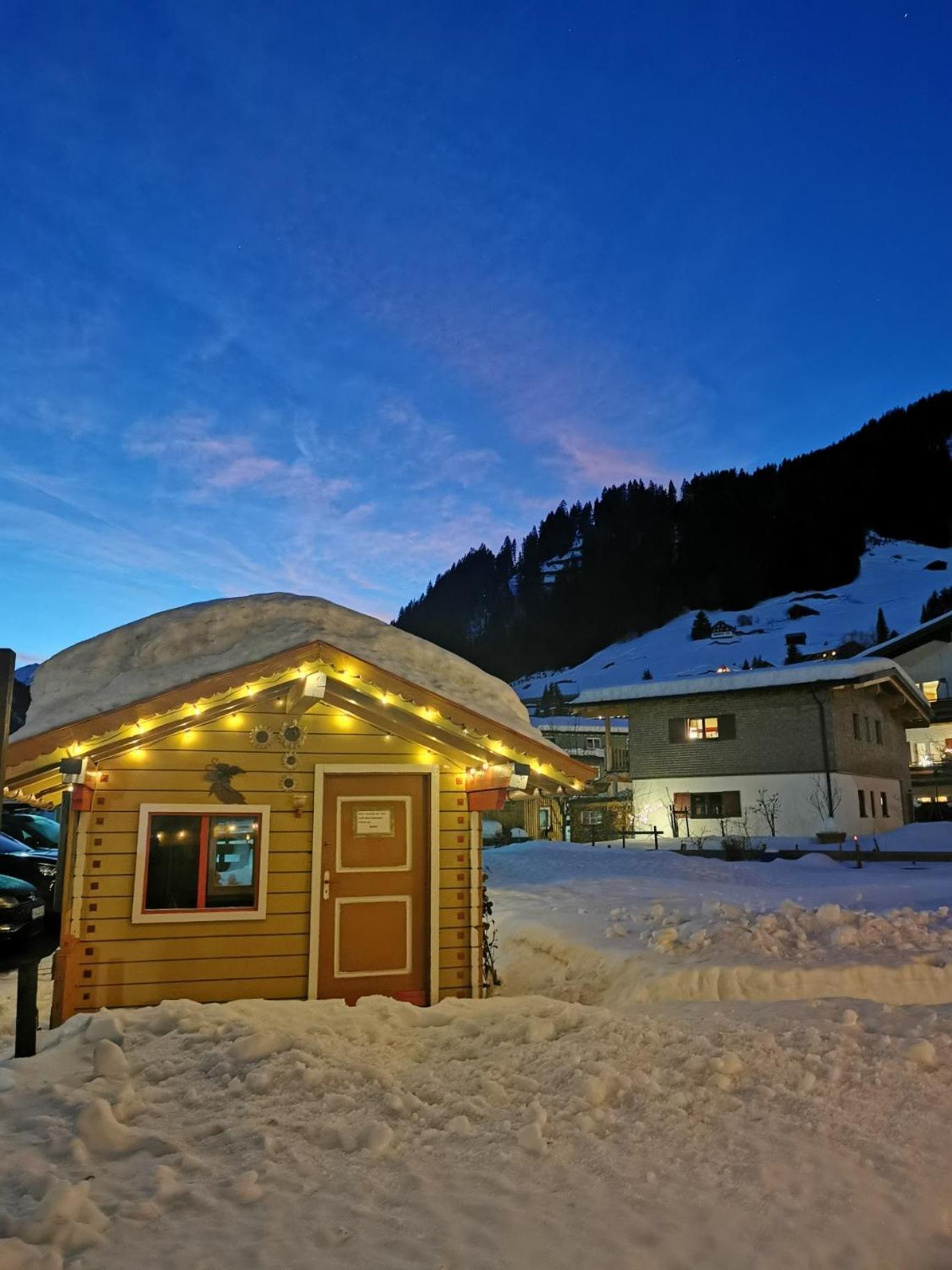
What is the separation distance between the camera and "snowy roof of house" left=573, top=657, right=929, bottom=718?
30.3 meters

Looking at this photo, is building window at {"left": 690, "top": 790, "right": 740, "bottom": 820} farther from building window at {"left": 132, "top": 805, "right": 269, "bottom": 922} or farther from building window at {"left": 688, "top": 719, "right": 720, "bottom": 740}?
building window at {"left": 132, "top": 805, "right": 269, "bottom": 922}

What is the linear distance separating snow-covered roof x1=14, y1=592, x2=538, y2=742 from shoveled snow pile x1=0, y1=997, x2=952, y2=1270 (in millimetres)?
2722

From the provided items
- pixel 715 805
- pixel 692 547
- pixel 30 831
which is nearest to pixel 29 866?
pixel 30 831

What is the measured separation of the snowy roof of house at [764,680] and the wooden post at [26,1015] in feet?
90.0

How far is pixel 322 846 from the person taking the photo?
26.7ft

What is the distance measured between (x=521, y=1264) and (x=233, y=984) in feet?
16.1

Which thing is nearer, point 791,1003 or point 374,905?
point 791,1003

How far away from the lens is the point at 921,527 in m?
137

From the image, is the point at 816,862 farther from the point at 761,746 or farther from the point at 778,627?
the point at 778,627

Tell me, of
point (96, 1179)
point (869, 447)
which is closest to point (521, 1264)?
point (96, 1179)

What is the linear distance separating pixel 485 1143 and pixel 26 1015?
3.48m

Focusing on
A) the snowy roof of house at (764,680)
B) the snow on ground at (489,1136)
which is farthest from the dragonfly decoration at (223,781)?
the snowy roof of house at (764,680)

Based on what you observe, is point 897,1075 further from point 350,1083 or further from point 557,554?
point 557,554

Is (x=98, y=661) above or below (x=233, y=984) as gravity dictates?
above
